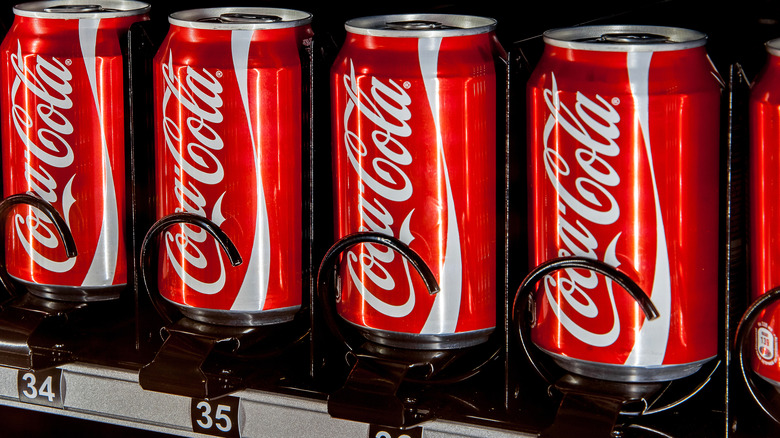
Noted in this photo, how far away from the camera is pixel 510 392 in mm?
981

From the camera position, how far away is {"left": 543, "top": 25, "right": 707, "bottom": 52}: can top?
0.85m

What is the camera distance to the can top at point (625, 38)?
33.5 inches

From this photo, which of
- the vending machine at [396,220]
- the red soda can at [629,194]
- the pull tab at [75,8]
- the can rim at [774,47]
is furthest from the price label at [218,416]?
the can rim at [774,47]

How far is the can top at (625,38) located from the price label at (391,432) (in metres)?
0.41

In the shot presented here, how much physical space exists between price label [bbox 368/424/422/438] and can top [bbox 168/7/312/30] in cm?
43

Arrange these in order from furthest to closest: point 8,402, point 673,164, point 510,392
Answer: point 8,402
point 510,392
point 673,164

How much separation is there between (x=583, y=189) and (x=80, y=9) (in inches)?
26.7

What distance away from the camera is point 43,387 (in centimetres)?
115

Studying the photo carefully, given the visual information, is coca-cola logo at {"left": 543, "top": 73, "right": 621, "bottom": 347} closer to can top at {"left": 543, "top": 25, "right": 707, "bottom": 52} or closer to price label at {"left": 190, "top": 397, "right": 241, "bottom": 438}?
can top at {"left": 543, "top": 25, "right": 707, "bottom": 52}

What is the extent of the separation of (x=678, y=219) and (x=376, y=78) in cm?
31

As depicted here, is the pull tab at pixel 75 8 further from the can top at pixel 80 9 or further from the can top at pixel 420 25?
the can top at pixel 420 25

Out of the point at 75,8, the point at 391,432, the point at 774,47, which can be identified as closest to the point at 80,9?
the point at 75,8

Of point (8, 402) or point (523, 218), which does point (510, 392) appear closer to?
point (523, 218)

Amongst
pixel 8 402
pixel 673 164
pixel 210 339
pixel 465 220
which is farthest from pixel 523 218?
pixel 8 402
